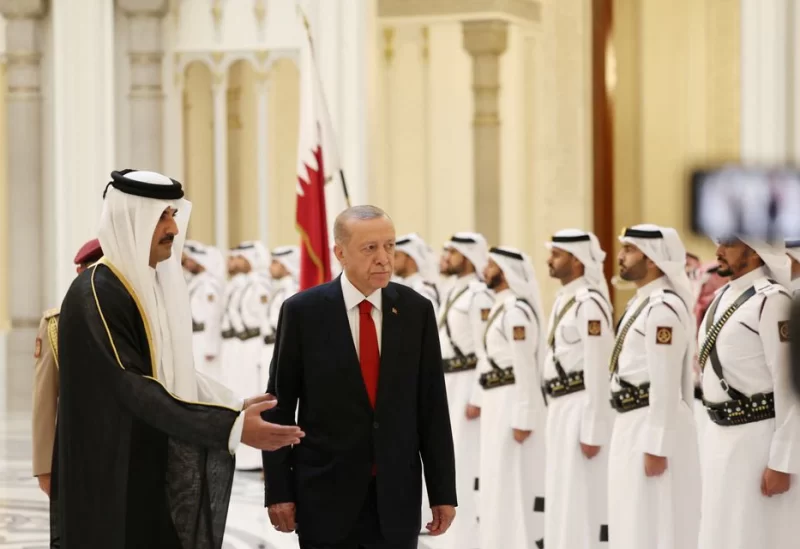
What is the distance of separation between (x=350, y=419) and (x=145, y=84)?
9.15 m

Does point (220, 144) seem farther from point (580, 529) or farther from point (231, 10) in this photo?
point (580, 529)

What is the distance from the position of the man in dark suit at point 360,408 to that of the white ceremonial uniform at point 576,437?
254 cm

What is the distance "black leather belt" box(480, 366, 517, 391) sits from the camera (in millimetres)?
6527

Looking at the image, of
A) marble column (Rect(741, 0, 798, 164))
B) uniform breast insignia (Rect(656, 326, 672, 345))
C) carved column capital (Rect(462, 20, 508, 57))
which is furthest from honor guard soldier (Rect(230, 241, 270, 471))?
uniform breast insignia (Rect(656, 326, 672, 345))

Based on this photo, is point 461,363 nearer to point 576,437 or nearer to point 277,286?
point 576,437

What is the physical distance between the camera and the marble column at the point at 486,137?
1367 centimetres

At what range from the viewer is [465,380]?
736 centimetres

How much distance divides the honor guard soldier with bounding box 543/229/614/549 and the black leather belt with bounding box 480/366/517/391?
38 centimetres

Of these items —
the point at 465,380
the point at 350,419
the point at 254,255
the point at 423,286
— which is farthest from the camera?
the point at 254,255

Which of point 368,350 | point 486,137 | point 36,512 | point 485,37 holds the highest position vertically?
point 485,37

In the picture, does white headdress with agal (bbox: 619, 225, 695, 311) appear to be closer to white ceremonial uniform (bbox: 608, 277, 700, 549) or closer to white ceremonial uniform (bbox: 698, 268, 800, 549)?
white ceremonial uniform (bbox: 608, 277, 700, 549)

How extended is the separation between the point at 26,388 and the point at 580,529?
7.69 meters

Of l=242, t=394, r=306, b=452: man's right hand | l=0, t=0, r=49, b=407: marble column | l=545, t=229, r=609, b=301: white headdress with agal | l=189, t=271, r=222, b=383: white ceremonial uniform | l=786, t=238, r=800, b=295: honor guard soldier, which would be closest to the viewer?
l=242, t=394, r=306, b=452: man's right hand

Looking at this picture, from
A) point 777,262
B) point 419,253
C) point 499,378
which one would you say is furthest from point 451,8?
point 777,262
